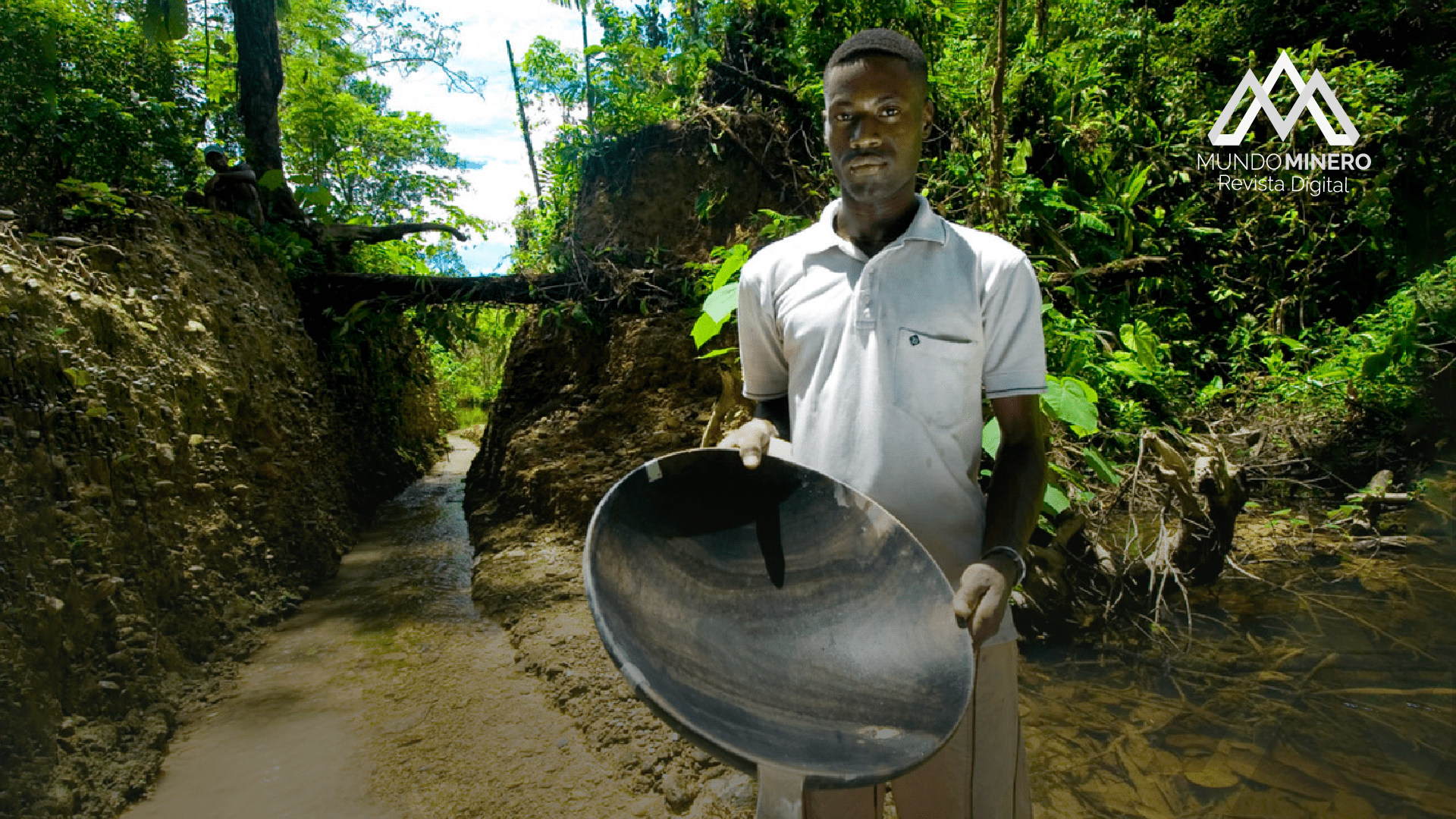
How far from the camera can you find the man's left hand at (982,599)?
3.78ft

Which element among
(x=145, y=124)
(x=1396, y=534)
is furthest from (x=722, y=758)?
(x=145, y=124)

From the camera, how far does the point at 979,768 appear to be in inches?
53.3

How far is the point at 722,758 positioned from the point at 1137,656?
3698 mm

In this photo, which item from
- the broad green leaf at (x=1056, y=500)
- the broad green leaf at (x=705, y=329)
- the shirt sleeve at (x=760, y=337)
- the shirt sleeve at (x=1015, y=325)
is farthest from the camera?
the broad green leaf at (x=705, y=329)

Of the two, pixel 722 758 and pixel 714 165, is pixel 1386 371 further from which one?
pixel 722 758

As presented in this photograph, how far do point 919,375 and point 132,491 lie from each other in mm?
4214

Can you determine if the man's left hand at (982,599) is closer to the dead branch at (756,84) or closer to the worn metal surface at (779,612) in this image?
the worn metal surface at (779,612)

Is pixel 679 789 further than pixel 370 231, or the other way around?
pixel 370 231

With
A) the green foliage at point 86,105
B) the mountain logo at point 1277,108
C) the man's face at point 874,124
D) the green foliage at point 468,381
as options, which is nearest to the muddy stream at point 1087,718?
the man's face at point 874,124

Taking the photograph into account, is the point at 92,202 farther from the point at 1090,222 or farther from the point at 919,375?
the point at 1090,222

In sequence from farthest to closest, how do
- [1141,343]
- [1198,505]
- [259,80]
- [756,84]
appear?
[259,80] < [756,84] < [1141,343] < [1198,505]

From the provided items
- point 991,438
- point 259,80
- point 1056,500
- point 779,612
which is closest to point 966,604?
point 779,612

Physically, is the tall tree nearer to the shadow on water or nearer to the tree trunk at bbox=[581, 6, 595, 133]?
the tree trunk at bbox=[581, 6, 595, 133]

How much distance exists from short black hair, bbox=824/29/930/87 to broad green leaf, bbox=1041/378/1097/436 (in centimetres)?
195
